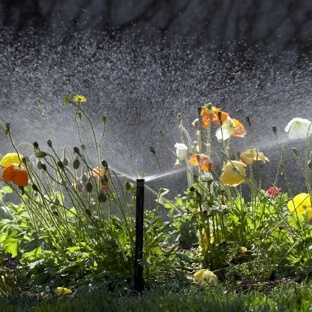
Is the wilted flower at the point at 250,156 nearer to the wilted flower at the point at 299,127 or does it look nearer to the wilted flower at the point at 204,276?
the wilted flower at the point at 299,127

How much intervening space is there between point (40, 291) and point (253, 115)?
192 inches

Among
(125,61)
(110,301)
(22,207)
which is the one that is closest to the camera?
(110,301)

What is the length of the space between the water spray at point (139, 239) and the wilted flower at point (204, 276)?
0.70 ft

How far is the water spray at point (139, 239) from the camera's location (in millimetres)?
3400

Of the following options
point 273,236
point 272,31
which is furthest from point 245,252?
point 272,31

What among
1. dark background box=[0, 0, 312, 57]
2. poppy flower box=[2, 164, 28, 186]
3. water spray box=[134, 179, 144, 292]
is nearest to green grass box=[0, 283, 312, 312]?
water spray box=[134, 179, 144, 292]

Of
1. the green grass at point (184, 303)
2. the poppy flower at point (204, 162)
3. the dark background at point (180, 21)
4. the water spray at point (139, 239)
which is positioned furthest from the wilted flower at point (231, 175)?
the dark background at point (180, 21)

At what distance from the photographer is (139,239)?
3461mm

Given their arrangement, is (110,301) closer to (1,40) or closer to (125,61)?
(125,61)

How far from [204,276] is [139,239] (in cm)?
29

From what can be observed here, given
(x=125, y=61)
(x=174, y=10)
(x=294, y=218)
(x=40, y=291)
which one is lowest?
(x=40, y=291)

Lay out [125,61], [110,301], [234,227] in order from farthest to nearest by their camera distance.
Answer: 1. [125,61]
2. [234,227]
3. [110,301]

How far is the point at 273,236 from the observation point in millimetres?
3658

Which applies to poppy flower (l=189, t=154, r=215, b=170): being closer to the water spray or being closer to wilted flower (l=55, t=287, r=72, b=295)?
the water spray
